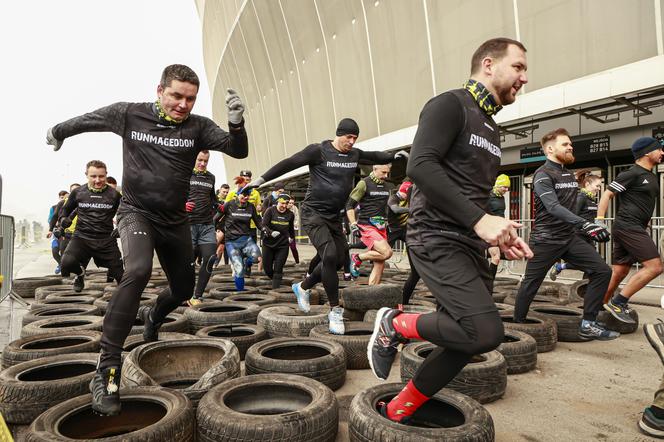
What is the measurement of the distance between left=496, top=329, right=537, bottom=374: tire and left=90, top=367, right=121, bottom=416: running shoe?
9.88ft

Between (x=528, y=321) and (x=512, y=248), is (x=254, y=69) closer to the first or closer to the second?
(x=528, y=321)

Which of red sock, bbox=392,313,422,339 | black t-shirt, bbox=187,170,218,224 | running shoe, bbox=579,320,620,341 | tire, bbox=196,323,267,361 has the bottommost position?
running shoe, bbox=579,320,620,341

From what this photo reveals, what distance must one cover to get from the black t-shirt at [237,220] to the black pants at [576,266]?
5451 millimetres

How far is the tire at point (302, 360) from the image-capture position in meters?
3.40

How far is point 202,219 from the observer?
7.09 meters

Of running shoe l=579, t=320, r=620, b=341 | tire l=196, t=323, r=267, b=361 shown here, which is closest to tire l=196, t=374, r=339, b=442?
tire l=196, t=323, r=267, b=361

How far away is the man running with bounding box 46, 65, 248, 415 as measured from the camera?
3.07m

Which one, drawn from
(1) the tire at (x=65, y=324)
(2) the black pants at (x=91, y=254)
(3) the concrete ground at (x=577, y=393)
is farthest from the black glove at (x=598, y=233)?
(2) the black pants at (x=91, y=254)

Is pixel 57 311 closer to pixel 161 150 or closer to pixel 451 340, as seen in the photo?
pixel 161 150

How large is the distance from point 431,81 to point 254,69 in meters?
18.9

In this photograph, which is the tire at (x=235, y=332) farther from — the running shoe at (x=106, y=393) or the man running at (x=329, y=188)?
the running shoe at (x=106, y=393)

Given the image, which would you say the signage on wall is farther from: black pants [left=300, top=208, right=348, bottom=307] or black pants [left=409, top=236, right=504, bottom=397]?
black pants [left=409, top=236, right=504, bottom=397]

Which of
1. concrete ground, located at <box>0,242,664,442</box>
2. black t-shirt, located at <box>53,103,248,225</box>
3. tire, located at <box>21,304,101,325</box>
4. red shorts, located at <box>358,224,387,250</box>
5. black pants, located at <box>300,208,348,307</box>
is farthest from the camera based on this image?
red shorts, located at <box>358,224,387,250</box>

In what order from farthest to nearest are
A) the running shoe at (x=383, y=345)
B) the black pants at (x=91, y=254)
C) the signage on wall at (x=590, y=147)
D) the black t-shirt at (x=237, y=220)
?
the signage on wall at (x=590, y=147), the black t-shirt at (x=237, y=220), the black pants at (x=91, y=254), the running shoe at (x=383, y=345)
